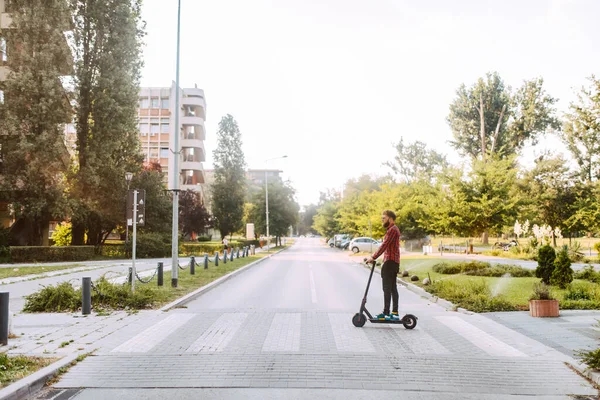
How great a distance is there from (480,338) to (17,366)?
259 inches

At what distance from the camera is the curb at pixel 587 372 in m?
5.59

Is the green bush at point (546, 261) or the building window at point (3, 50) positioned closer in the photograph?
the green bush at point (546, 261)

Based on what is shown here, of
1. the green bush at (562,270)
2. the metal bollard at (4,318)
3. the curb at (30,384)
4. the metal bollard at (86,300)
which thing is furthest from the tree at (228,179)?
the curb at (30,384)

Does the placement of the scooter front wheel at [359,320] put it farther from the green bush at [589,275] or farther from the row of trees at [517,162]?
the row of trees at [517,162]

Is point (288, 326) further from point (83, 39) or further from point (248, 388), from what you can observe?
point (83, 39)

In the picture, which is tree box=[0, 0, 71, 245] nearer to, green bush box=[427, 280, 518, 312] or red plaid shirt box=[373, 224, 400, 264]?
green bush box=[427, 280, 518, 312]

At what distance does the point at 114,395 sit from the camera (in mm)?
5141

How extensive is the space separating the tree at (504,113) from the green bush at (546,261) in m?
38.0

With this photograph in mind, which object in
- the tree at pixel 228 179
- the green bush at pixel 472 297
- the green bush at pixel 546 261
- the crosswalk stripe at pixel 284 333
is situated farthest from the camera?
the tree at pixel 228 179

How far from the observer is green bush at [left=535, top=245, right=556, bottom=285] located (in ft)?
42.0

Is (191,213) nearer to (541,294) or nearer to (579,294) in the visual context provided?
(579,294)

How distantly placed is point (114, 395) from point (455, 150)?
52.4 m

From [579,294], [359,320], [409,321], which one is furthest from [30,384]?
[579,294]

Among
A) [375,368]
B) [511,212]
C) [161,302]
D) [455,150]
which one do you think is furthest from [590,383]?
[455,150]
